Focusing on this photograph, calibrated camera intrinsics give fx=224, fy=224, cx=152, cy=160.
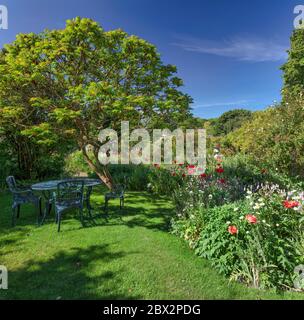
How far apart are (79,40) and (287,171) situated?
663 cm

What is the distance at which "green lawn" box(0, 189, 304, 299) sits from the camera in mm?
2662

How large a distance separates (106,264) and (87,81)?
4.25m

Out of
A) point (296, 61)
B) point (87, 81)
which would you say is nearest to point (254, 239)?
point (87, 81)

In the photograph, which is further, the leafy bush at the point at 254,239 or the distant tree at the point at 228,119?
the distant tree at the point at 228,119

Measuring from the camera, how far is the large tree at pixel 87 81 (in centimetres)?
463

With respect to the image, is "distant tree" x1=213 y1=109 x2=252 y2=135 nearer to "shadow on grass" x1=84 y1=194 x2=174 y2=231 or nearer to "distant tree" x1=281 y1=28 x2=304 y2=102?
"distant tree" x1=281 y1=28 x2=304 y2=102

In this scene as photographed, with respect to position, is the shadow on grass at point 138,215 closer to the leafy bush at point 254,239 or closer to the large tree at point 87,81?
the leafy bush at point 254,239

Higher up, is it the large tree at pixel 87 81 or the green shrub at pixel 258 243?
the large tree at pixel 87 81

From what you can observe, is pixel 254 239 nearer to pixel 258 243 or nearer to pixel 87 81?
pixel 258 243

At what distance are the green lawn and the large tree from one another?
2.01 m

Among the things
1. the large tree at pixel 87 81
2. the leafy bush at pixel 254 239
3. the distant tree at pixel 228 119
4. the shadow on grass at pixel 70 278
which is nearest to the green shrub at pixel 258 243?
the leafy bush at pixel 254 239
